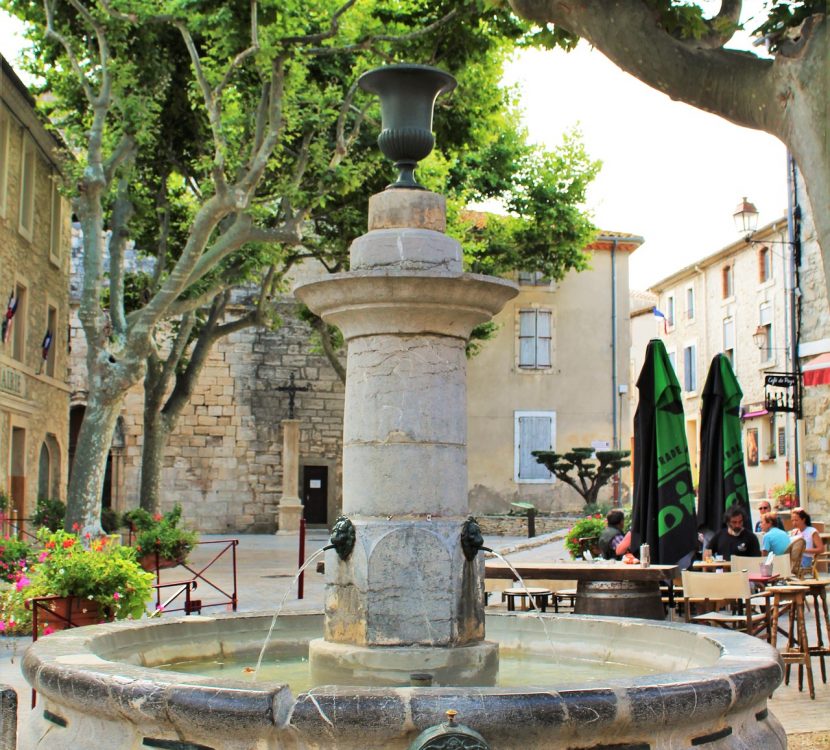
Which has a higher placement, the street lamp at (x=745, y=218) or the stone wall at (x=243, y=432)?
the street lamp at (x=745, y=218)

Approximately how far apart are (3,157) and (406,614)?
17.1m

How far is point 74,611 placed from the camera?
7.41 metres

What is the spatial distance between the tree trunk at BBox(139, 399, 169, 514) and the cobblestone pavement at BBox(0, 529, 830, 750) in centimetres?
143

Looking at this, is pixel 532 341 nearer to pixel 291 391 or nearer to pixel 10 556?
pixel 291 391

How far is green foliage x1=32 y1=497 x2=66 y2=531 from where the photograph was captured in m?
18.7

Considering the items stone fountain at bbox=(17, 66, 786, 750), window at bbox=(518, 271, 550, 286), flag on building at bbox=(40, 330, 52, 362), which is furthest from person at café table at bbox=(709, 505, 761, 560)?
window at bbox=(518, 271, 550, 286)

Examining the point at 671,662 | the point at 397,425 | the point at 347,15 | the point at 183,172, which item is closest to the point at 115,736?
the point at 397,425

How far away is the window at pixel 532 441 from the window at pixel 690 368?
8.49m

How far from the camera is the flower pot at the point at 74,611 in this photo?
7.35 metres

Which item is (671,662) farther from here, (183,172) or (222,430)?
(222,430)

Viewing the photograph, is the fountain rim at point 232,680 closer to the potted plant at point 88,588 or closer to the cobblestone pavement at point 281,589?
the cobblestone pavement at point 281,589

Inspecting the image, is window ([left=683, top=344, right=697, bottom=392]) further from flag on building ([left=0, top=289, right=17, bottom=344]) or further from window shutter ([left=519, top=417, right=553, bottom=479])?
flag on building ([left=0, top=289, right=17, bottom=344])

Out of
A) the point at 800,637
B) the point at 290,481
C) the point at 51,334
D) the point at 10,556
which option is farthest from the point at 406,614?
the point at 290,481

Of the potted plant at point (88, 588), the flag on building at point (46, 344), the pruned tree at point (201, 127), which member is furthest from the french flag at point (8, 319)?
the potted plant at point (88, 588)
